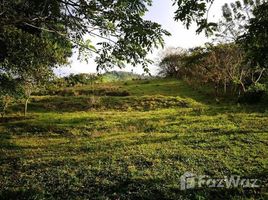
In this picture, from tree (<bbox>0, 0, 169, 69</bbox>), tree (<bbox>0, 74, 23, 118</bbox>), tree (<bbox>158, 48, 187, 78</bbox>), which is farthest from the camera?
tree (<bbox>158, 48, 187, 78</bbox>)

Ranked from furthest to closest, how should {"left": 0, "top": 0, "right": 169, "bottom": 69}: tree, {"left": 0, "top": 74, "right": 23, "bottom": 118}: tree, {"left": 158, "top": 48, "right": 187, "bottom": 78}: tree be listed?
{"left": 158, "top": 48, "right": 187, "bottom": 78}: tree → {"left": 0, "top": 74, "right": 23, "bottom": 118}: tree → {"left": 0, "top": 0, "right": 169, "bottom": 69}: tree

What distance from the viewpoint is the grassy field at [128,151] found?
1336cm

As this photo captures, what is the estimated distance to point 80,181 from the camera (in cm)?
1437

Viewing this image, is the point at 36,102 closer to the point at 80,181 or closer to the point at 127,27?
the point at 80,181

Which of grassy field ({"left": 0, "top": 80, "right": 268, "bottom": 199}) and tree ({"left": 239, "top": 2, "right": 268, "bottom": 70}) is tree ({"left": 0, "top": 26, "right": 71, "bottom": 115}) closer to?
grassy field ({"left": 0, "top": 80, "right": 268, "bottom": 199})

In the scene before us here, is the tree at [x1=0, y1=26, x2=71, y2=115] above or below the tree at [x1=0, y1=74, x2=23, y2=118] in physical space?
above

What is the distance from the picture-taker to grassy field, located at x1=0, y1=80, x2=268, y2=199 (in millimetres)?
13359

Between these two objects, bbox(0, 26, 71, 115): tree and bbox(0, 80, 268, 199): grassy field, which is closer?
bbox(0, 80, 268, 199): grassy field

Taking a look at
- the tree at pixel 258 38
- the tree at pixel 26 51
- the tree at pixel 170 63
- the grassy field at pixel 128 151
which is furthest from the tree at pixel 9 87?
the tree at pixel 170 63

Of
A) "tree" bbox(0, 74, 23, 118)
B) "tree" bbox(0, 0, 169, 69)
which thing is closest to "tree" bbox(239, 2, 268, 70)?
"tree" bbox(0, 0, 169, 69)

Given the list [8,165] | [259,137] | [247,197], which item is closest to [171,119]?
[259,137]

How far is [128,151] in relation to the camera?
1911cm

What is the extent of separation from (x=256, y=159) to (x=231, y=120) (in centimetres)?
1094

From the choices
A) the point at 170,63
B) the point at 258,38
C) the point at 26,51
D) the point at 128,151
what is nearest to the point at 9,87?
the point at 26,51
